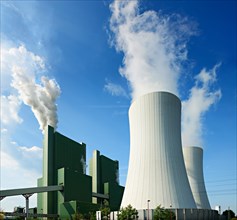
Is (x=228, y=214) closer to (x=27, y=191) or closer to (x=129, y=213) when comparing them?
(x=129, y=213)

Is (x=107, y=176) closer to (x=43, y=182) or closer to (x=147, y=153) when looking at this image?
(x=43, y=182)

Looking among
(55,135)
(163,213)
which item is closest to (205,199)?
(163,213)

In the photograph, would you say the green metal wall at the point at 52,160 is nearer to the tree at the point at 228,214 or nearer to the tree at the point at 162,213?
the tree at the point at 162,213

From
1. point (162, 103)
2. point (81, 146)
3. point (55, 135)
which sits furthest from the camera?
point (81, 146)

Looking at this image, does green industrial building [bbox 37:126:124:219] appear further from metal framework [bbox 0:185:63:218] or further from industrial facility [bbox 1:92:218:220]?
industrial facility [bbox 1:92:218:220]

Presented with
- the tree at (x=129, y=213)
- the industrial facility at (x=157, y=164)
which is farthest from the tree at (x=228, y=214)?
the tree at (x=129, y=213)

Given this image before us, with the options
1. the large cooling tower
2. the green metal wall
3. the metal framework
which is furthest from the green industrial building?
the large cooling tower

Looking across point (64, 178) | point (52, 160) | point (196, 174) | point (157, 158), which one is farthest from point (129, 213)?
point (196, 174)
